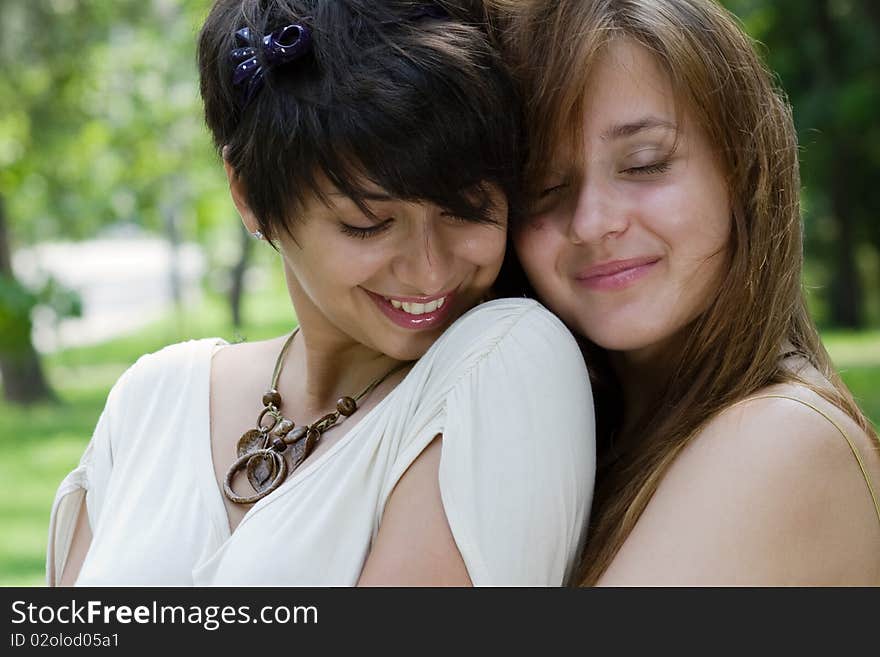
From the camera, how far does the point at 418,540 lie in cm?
168

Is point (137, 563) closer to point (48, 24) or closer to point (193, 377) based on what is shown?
point (193, 377)

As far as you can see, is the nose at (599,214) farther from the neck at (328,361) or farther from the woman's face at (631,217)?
the neck at (328,361)

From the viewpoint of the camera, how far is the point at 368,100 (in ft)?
5.86

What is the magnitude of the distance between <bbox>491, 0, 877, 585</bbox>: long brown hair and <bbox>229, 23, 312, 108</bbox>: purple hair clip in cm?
40

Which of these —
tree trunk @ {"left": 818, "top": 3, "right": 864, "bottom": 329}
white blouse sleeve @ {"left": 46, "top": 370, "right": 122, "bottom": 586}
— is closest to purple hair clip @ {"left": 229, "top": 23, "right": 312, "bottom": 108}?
white blouse sleeve @ {"left": 46, "top": 370, "right": 122, "bottom": 586}

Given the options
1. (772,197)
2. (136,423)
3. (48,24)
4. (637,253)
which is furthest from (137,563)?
(48,24)

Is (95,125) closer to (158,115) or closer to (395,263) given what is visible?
(158,115)

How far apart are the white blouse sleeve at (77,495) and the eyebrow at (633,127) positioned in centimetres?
123

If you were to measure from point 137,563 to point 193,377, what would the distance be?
53 cm

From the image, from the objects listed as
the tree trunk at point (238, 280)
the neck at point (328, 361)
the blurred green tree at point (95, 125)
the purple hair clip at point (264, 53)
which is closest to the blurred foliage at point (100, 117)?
the blurred green tree at point (95, 125)

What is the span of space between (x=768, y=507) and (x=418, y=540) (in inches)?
21.2

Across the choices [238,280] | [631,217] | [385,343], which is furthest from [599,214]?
[238,280]

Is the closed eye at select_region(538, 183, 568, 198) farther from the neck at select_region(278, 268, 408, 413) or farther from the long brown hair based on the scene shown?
the neck at select_region(278, 268, 408, 413)

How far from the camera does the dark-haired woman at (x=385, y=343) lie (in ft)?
5.54
